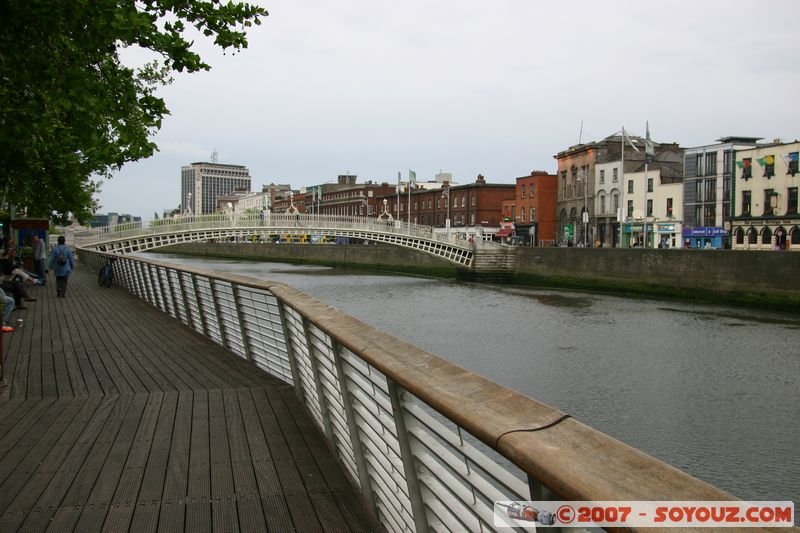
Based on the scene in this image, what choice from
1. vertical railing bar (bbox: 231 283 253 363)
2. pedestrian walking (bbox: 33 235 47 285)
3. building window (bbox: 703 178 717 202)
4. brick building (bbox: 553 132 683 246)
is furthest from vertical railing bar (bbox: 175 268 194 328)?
brick building (bbox: 553 132 683 246)

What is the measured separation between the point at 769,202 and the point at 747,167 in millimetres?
2803

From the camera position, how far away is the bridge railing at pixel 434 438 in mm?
1333

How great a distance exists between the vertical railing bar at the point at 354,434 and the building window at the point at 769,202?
43082 millimetres

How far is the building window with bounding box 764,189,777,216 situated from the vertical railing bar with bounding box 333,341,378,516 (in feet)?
141

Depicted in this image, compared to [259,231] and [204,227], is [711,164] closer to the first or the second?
[259,231]

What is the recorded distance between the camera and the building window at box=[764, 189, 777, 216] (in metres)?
41.0

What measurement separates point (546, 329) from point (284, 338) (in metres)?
16.3

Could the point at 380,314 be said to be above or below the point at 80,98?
below

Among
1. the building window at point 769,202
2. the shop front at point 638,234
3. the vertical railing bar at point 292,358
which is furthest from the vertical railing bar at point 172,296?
the shop front at point 638,234

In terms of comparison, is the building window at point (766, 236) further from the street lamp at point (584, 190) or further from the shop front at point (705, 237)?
the street lamp at point (584, 190)

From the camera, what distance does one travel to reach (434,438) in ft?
7.77

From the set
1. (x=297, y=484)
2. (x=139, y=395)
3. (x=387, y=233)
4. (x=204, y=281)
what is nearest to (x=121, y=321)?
(x=204, y=281)

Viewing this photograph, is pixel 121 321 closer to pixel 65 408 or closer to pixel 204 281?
pixel 204 281

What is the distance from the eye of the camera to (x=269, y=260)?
76062 mm
